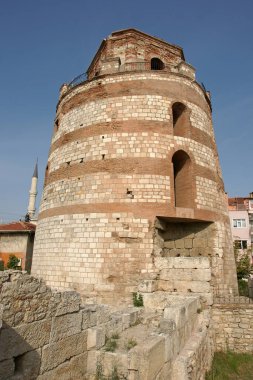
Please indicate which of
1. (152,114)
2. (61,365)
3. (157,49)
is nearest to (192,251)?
(152,114)

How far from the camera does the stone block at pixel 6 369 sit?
3.09m

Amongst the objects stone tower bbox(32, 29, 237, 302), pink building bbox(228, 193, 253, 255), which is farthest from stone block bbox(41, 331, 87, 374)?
pink building bbox(228, 193, 253, 255)

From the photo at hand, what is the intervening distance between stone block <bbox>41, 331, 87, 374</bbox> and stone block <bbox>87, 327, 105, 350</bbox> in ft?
0.27

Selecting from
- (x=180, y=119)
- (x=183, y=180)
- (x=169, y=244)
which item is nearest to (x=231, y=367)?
(x=169, y=244)

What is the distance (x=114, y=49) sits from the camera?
580 inches

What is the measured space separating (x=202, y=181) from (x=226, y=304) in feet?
15.4

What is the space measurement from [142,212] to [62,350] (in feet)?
21.5

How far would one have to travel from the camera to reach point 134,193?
10.4 metres

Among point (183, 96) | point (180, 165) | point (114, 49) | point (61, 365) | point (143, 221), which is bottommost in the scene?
point (61, 365)

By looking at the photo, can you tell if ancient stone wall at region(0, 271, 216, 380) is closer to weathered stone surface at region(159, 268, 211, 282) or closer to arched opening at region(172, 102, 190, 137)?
weathered stone surface at region(159, 268, 211, 282)

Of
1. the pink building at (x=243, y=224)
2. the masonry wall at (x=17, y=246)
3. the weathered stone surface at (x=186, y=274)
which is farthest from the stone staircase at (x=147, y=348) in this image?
the pink building at (x=243, y=224)

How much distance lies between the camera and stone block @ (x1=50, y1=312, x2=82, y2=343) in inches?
153

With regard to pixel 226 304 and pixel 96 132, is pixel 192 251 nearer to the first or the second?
pixel 226 304

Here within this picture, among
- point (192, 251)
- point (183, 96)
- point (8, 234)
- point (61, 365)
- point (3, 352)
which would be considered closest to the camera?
point (3, 352)
